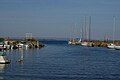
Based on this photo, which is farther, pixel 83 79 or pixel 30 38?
pixel 30 38

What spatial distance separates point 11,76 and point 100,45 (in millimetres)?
147777

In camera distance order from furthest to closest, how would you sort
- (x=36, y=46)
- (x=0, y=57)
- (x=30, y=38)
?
1. (x=30, y=38)
2. (x=36, y=46)
3. (x=0, y=57)

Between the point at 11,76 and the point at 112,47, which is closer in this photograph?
the point at 11,76

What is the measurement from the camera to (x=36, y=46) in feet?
511

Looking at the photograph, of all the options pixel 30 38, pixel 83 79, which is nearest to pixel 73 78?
pixel 83 79

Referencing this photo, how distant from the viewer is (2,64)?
207 feet

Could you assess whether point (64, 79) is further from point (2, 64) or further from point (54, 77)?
point (2, 64)

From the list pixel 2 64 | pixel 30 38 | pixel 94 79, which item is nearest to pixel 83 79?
pixel 94 79

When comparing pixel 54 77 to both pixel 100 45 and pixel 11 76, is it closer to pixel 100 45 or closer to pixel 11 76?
pixel 11 76

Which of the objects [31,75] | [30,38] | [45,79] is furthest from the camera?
[30,38]

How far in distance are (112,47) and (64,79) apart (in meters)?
117

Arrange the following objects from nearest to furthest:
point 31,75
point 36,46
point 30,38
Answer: point 31,75 < point 36,46 < point 30,38

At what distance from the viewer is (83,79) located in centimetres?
4559

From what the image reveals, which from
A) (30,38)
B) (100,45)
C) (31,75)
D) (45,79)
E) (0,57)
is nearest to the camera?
(45,79)
